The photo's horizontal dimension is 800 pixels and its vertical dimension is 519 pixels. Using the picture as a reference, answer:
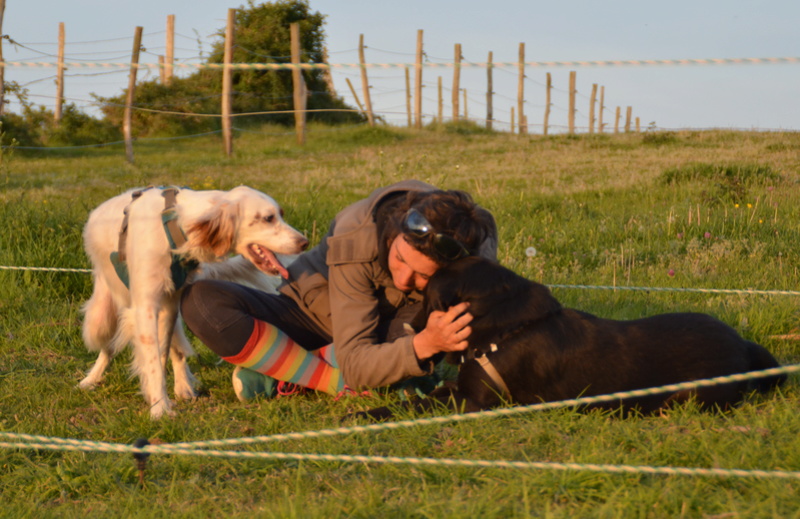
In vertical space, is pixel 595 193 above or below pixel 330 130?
below

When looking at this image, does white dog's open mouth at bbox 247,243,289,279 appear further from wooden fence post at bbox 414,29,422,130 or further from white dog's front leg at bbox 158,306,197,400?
wooden fence post at bbox 414,29,422,130

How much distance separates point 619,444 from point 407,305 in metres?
1.26

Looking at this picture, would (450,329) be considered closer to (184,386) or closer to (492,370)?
(492,370)

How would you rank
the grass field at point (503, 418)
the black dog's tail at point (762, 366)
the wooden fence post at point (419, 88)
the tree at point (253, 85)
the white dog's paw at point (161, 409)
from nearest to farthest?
the grass field at point (503, 418) → the black dog's tail at point (762, 366) → the white dog's paw at point (161, 409) → the tree at point (253, 85) → the wooden fence post at point (419, 88)

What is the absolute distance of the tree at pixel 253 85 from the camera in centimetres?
2097

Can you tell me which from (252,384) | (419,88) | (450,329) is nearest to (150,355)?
(252,384)

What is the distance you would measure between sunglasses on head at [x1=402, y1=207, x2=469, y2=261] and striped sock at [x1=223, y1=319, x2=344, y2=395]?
92cm

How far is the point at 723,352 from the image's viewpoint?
2.73 m

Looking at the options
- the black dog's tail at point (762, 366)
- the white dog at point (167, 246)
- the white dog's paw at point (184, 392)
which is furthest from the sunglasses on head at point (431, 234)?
the white dog's paw at point (184, 392)

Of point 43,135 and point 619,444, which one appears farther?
point 43,135

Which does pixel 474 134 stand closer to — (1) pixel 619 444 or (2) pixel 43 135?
(2) pixel 43 135

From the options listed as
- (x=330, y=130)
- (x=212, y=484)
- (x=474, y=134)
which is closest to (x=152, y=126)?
(x=330, y=130)

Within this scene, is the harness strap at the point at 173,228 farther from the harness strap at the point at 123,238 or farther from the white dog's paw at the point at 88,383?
the white dog's paw at the point at 88,383

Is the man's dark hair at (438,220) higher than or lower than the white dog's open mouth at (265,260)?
higher
